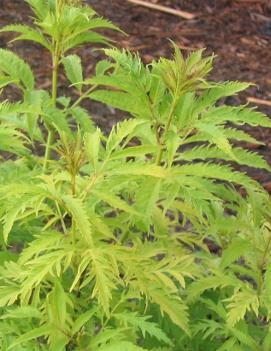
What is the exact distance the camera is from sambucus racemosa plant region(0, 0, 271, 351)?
6.11 ft

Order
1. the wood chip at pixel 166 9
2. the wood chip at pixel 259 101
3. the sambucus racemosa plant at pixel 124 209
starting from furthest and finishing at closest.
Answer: the wood chip at pixel 166 9
the wood chip at pixel 259 101
the sambucus racemosa plant at pixel 124 209

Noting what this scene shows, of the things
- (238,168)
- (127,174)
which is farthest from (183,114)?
(238,168)

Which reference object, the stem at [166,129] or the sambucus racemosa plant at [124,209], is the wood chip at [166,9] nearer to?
the sambucus racemosa plant at [124,209]

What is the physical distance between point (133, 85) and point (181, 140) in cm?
19

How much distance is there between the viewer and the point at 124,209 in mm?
1824

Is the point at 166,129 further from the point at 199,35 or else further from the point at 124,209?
the point at 199,35

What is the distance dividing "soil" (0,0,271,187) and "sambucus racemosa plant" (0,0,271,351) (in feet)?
12.6

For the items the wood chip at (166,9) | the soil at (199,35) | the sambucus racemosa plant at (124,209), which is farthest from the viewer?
the wood chip at (166,9)

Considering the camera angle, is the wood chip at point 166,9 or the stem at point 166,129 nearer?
the stem at point 166,129

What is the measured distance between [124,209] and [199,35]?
5306mm

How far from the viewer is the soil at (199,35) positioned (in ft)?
21.0

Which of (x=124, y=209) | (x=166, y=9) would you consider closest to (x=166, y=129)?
(x=124, y=209)

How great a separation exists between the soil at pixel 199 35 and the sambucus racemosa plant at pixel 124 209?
385 centimetres

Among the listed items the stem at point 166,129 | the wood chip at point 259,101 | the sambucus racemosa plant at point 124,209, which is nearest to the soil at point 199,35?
the wood chip at point 259,101
